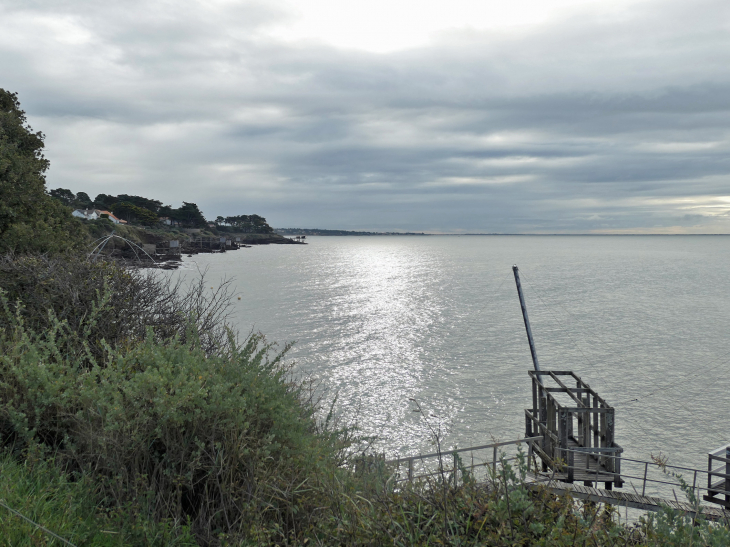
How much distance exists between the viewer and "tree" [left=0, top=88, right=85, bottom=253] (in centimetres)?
2044

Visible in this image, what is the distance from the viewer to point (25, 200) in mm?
22109

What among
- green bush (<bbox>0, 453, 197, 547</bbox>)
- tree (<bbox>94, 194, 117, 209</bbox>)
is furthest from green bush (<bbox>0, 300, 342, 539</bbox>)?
tree (<bbox>94, 194, 117, 209</bbox>)

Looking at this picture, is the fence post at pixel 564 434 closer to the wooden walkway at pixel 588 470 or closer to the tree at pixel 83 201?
the wooden walkway at pixel 588 470

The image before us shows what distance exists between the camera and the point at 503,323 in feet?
137

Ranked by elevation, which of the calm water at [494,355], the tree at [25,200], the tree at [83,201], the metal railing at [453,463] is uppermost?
the tree at [83,201]

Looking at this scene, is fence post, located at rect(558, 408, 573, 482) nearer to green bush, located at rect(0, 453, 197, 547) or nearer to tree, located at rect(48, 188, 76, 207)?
green bush, located at rect(0, 453, 197, 547)

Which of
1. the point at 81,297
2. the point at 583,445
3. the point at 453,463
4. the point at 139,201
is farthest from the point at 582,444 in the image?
the point at 139,201

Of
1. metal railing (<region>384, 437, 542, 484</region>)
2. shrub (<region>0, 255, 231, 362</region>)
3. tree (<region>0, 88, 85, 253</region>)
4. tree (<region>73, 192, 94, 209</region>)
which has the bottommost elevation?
metal railing (<region>384, 437, 542, 484</region>)

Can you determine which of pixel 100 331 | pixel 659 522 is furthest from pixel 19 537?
pixel 100 331

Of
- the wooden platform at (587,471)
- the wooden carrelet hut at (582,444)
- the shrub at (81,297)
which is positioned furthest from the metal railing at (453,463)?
the shrub at (81,297)

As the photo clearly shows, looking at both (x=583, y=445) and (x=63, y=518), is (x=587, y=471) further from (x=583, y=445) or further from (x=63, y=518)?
(x=63, y=518)

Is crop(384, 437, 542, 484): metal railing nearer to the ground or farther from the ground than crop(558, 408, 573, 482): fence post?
farther from the ground

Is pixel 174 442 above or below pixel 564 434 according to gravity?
above

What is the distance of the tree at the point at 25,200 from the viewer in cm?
2044
